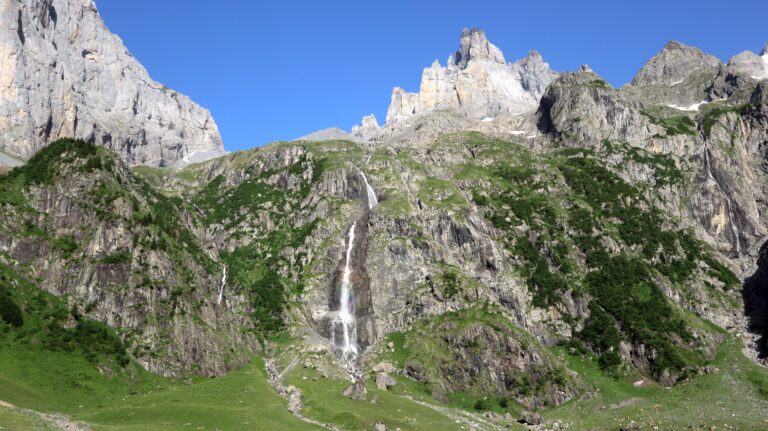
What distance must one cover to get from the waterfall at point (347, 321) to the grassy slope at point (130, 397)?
36.7 metres

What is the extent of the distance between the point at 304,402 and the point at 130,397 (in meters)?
33.4

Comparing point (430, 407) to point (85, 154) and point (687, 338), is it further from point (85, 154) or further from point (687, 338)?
point (85, 154)

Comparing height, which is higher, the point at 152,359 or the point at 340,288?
the point at 340,288

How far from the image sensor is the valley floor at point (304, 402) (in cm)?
9394

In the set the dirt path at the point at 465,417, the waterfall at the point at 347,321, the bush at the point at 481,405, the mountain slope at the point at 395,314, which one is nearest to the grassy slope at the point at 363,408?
the mountain slope at the point at 395,314

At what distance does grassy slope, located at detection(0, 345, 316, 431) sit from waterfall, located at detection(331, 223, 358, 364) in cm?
3671

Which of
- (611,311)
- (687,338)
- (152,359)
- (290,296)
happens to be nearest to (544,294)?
(611,311)

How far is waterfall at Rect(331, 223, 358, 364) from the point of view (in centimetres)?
16338

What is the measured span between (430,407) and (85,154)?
115m

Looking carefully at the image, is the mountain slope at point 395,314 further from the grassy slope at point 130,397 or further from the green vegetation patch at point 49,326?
the grassy slope at point 130,397

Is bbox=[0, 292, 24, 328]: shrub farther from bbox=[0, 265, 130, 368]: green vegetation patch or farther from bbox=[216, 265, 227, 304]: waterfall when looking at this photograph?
bbox=[216, 265, 227, 304]: waterfall

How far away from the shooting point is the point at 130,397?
371 ft

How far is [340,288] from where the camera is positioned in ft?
596

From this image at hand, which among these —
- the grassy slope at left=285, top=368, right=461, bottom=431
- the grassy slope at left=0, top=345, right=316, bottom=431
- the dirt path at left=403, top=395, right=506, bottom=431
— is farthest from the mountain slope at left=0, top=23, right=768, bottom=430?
the grassy slope at left=0, top=345, right=316, bottom=431
